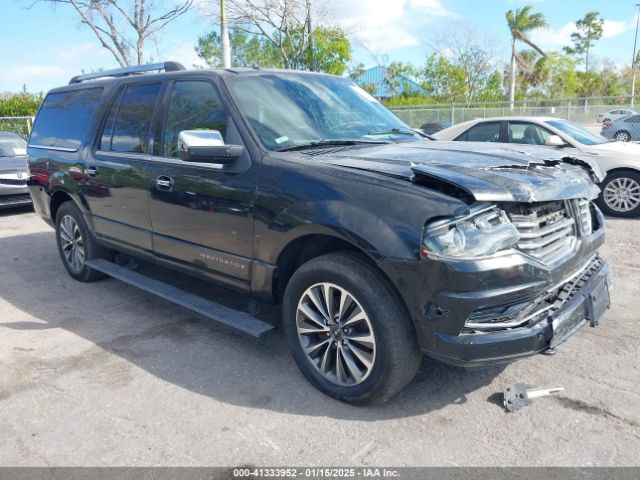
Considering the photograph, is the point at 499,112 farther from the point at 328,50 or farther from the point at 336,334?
the point at 336,334

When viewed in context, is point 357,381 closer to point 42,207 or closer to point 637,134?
point 42,207

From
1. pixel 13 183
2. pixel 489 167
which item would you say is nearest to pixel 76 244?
pixel 489 167

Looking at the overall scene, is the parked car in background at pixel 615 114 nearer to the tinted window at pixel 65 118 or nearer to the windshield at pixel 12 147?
the windshield at pixel 12 147

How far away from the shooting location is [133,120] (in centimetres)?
466

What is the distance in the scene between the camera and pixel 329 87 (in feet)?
14.5

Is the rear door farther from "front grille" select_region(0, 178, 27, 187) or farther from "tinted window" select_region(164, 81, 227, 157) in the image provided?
"front grille" select_region(0, 178, 27, 187)

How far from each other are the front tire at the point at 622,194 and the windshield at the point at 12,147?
10.7 metres

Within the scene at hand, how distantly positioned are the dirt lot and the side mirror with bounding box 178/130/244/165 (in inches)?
56.0

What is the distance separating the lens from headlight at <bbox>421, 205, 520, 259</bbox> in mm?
2643

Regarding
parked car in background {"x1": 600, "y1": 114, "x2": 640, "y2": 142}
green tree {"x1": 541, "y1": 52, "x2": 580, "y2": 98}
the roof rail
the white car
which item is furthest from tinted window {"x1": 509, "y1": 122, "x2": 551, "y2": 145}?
green tree {"x1": 541, "y1": 52, "x2": 580, "y2": 98}

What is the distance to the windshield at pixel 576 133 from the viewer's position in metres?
8.66

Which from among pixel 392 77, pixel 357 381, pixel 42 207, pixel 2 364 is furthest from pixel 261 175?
pixel 392 77

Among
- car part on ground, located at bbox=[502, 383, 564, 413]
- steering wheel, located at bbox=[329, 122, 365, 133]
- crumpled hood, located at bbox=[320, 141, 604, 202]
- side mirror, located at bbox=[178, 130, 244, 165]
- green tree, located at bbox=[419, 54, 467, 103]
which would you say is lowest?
car part on ground, located at bbox=[502, 383, 564, 413]

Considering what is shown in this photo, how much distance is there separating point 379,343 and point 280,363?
3.62 ft
